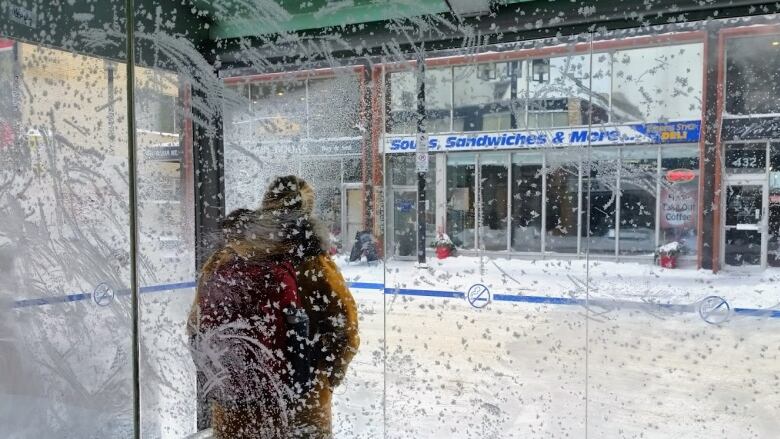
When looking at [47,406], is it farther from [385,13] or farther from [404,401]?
[385,13]

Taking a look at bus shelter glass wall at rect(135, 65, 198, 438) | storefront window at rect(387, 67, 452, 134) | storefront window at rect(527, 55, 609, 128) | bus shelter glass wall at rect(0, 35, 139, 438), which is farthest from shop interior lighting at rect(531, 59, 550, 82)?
bus shelter glass wall at rect(0, 35, 139, 438)

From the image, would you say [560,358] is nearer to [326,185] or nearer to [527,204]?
[527,204]

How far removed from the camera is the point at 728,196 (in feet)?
6.36

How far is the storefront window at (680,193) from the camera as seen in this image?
1.98m

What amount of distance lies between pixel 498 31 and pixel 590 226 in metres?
0.80

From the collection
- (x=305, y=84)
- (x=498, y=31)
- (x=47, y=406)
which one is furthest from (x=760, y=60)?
(x=47, y=406)

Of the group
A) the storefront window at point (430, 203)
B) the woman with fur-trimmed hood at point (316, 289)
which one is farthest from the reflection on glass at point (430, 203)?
the woman with fur-trimmed hood at point (316, 289)

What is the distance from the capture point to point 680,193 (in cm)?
199

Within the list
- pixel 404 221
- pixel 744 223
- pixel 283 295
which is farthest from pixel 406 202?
pixel 744 223

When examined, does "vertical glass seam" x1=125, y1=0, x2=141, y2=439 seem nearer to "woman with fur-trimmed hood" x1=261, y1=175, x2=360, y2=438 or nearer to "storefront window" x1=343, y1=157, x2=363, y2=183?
"woman with fur-trimmed hood" x1=261, y1=175, x2=360, y2=438

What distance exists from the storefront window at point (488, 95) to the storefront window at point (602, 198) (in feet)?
1.11

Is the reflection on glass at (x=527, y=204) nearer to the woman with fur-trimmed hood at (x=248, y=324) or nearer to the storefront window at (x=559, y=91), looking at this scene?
the storefront window at (x=559, y=91)

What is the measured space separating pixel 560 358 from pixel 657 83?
115 centimetres

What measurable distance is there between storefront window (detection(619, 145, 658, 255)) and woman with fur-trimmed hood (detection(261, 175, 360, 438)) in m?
1.06
